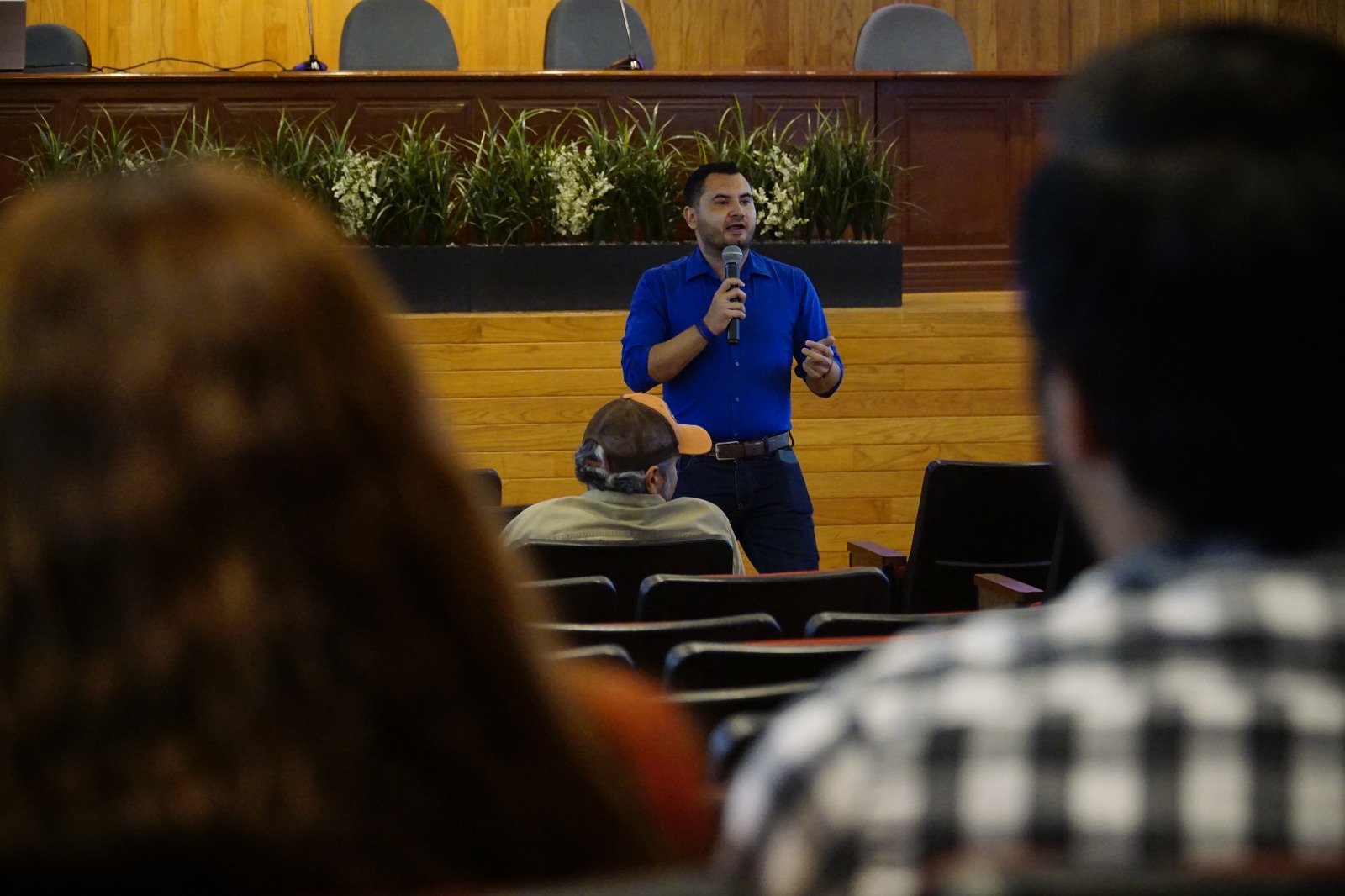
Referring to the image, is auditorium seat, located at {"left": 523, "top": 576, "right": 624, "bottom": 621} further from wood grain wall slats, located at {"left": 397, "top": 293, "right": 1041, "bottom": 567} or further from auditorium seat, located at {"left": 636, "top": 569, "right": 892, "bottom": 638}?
wood grain wall slats, located at {"left": 397, "top": 293, "right": 1041, "bottom": 567}

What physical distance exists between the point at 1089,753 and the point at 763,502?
3.45 metres

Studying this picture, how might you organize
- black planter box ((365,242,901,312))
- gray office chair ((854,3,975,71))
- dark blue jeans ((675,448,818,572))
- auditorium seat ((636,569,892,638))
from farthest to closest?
gray office chair ((854,3,975,71)), black planter box ((365,242,901,312)), dark blue jeans ((675,448,818,572)), auditorium seat ((636,569,892,638))

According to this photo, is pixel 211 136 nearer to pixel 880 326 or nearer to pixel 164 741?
pixel 880 326

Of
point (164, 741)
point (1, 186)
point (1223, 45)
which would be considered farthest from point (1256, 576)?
point (1, 186)

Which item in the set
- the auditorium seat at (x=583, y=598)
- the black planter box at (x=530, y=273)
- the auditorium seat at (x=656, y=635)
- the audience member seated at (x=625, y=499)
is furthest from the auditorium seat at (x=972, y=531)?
the black planter box at (x=530, y=273)

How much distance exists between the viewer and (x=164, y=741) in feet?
2.19

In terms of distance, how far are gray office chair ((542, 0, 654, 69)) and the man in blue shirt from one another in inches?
150

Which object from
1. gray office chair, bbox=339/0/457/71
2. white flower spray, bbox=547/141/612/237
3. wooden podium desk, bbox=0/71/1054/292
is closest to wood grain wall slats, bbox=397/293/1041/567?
white flower spray, bbox=547/141/612/237

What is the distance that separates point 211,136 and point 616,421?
13.4 ft

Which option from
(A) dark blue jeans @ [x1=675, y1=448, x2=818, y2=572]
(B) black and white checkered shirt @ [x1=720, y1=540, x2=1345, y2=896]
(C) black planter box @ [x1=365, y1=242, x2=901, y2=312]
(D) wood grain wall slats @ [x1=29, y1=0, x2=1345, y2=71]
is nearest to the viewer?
(B) black and white checkered shirt @ [x1=720, y1=540, x2=1345, y2=896]

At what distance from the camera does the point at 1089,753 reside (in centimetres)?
66

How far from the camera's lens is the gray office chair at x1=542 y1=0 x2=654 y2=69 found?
7973 millimetres

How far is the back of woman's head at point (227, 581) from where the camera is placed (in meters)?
0.67

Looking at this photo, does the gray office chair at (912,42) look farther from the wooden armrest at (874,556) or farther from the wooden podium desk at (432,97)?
the wooden armrest at (874,556)
